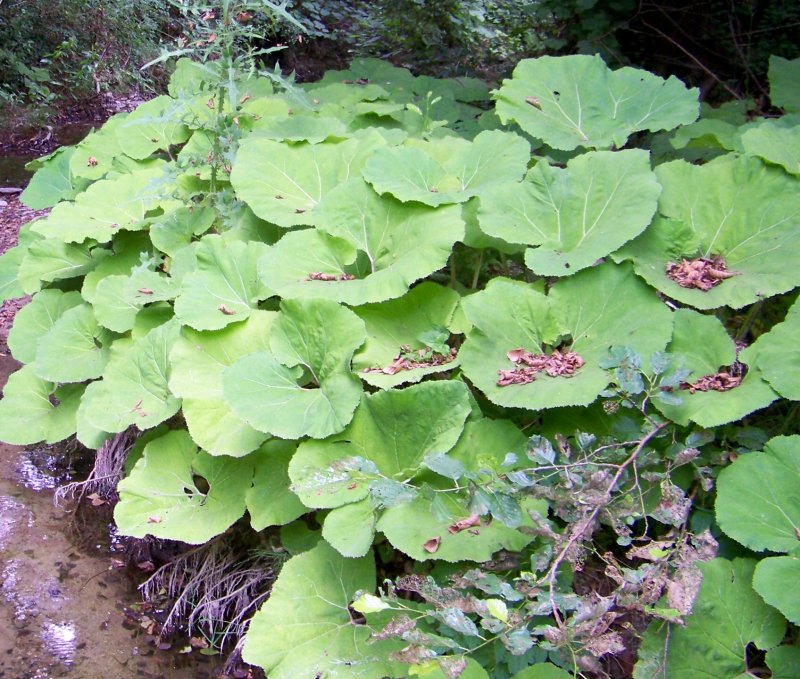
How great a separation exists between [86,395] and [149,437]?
0.30 m

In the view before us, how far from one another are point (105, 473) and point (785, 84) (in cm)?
323

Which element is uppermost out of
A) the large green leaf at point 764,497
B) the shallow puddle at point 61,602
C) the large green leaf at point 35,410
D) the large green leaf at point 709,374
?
the large green leaf at point 709,374

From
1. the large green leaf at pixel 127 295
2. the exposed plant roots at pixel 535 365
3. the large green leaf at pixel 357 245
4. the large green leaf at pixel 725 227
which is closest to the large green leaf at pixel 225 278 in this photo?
the large green leaf at pixel 357 245

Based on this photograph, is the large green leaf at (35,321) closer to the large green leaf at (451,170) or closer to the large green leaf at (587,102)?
the large green leaf at (451,170)

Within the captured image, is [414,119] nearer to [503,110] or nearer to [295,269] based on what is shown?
[503,110]

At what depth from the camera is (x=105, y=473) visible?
9.05 feet

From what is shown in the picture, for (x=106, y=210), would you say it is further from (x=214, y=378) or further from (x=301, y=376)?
(x=301, y=376)

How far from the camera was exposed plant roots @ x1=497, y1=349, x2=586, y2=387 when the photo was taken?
1872 mm

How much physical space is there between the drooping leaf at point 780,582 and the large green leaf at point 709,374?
320 millimetres

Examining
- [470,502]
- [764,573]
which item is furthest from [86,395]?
[764,573]

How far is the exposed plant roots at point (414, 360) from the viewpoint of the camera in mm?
2054

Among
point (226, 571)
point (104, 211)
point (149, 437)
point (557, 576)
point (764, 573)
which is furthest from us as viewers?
point (104, 211)

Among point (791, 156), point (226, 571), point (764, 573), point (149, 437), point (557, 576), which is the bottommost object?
point (226, 571)

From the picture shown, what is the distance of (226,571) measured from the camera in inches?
92.6
